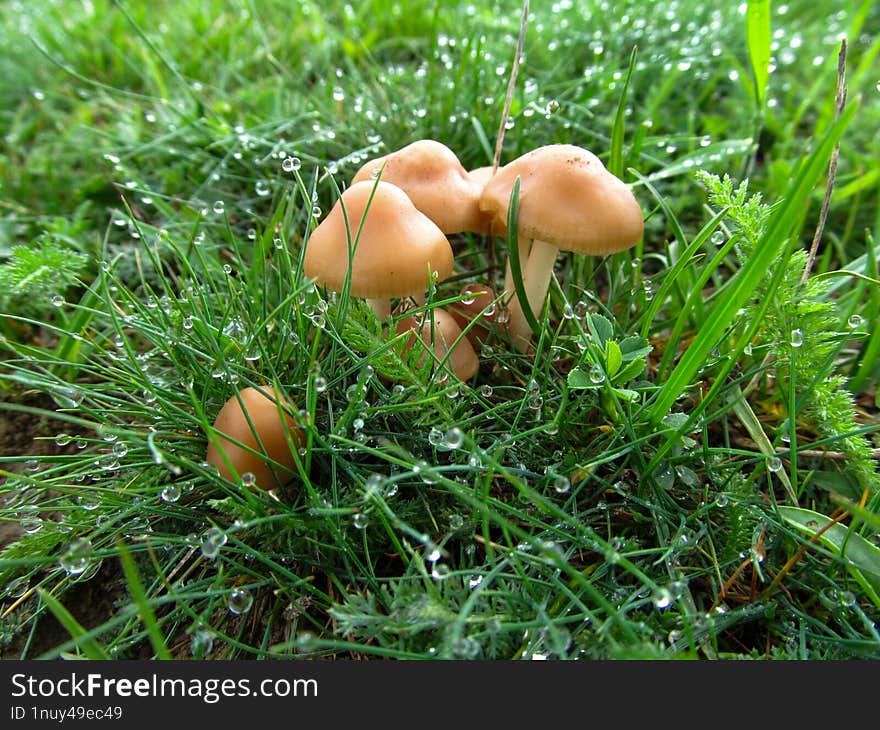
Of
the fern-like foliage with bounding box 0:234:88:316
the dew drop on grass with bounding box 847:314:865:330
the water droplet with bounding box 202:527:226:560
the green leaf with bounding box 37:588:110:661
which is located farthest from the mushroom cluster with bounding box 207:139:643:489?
the fern-like foliage with bounding box 0:234:88:316

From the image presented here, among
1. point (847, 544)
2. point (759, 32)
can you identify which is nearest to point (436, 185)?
point (759, 32)

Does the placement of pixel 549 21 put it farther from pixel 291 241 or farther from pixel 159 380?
pixel 159 380

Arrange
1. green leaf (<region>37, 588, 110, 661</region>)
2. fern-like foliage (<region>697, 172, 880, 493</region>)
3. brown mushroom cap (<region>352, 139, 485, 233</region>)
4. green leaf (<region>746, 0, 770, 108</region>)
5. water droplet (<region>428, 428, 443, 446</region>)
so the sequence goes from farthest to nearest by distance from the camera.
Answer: green leaf (<region>746, 0, 770, 108</region>)
brown mushroom cap (<region>352, 139, 485, 233</region>)
fern-like foliage (<region>697, 172, 880, 493</region>)
water droplet (<region>428, 428, 443, 446</region>)
green leaf (<region>37, 588, 110, 661</region>)

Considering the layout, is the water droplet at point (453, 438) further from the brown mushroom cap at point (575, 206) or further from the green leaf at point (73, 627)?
the green leaf at point (73, 627)

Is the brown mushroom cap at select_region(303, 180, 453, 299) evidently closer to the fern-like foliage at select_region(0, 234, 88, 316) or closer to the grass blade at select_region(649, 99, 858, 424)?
the grass blade at select_region(649, 99, 858, 424)

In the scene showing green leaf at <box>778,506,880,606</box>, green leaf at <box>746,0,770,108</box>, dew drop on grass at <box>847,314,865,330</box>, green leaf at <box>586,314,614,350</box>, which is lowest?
green leaf at <box>778,506,880,606</box>

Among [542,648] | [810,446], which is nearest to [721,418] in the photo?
[810,446]

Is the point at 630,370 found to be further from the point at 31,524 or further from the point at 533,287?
the point at 31,524
